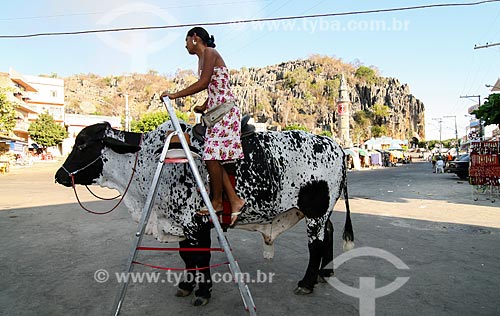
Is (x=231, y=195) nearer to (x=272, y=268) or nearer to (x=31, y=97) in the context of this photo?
(x=272, y=268)

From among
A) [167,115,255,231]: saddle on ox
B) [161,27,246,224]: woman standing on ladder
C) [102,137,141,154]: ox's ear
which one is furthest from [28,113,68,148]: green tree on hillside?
[161,27,246,224]: woman standing on ladder

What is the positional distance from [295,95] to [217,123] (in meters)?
117

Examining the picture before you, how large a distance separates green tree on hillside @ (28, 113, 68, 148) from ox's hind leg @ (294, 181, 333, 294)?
176 feet

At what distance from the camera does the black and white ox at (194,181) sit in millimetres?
3367

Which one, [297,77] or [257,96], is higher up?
[297,77]

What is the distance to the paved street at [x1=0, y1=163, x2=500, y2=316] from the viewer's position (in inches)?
132

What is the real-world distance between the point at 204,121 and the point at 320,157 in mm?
1497

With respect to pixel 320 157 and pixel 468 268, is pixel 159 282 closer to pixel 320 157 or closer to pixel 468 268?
pixel 320 157

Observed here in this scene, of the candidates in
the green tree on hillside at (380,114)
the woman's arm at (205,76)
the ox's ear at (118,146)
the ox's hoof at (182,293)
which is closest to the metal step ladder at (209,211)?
the woman's arm at (205,76)

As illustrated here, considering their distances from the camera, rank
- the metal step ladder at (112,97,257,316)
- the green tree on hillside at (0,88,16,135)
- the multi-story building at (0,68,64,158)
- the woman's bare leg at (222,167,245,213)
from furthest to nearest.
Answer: the multi-story building at (0,68,64,158) → the green tree on hillside at (0,88,16,135) → the woman's bare leg at (222,167,245,213) → the metal step ladder at (112,97,257,316)

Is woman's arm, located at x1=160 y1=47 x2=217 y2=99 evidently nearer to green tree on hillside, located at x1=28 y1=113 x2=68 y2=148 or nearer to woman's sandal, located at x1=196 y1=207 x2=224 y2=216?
woman's sandal, located at x1=196 y1=207 x2=224 y2=216

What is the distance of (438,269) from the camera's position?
4.43 metres

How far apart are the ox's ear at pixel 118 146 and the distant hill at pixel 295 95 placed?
97363mm

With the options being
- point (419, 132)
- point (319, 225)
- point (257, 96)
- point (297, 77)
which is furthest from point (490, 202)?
point (419, 132)
